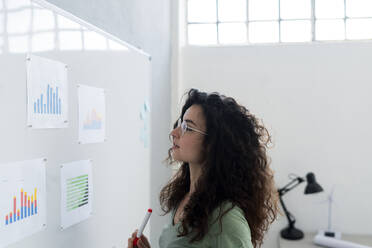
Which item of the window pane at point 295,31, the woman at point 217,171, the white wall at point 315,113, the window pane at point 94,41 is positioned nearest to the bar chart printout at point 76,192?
the woman at point 217,171

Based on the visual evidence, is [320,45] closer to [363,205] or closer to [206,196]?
[363,205]

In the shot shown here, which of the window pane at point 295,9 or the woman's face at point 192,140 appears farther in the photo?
the window pane at point 295,9

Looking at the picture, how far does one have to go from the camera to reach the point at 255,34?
3.53m

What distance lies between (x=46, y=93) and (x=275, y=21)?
2.75 metres

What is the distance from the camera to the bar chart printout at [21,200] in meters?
1.06

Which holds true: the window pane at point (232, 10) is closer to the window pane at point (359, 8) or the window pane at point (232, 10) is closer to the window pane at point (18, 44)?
the window pane at point (359, 8)

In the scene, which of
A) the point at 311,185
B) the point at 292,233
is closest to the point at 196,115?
the point at 311,185

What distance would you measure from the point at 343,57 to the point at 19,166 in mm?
2813

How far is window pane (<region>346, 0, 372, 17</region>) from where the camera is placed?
11.2 ft

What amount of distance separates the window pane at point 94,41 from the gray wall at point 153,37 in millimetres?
75

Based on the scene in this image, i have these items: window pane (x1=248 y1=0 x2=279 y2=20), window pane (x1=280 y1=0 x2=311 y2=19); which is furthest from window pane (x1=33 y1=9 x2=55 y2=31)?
window pane (x1=280 y1=0 x2=311 y2=19)

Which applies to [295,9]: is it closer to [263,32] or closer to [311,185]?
[263,32]

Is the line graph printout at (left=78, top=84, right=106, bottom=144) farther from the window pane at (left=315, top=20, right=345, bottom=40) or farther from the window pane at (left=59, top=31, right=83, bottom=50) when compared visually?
the window pane at (left=315, top=20, right=345, bottom=40)

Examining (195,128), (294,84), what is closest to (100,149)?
(195,128)
